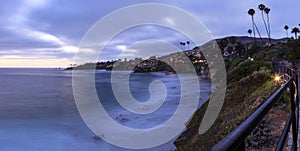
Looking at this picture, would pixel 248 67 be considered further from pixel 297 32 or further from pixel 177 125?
pixel 297 32

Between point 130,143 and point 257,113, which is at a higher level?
point 257,113

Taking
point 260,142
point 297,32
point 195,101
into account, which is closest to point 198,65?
point 297,32

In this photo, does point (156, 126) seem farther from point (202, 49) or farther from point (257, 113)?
point (202, 49)

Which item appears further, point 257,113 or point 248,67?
point 248,67

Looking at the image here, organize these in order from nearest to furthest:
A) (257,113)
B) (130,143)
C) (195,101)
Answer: (257,113) < (130,143) < (195,101)

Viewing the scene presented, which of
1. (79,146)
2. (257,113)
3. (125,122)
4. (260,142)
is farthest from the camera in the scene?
(125,122)

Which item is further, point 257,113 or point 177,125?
point 177,125

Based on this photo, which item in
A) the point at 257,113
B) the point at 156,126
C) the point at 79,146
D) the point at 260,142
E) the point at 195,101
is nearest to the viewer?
the point at 257,113

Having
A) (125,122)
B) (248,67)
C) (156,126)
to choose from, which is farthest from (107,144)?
(248,67)

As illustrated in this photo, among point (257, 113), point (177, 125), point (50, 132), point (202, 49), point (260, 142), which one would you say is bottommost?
point (50, 132)
